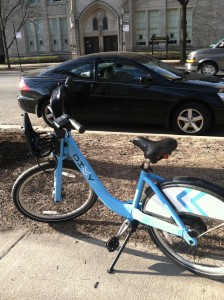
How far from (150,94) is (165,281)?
4.13 metres

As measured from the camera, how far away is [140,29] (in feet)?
114

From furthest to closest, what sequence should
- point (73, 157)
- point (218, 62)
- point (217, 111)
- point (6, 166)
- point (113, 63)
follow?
1. point (218, 62)
2. point (113, 63)
3. point (217, 111)
4. point (6, 166)
5. point (73, 157)

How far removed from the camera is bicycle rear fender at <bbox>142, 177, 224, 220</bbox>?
7.61ft

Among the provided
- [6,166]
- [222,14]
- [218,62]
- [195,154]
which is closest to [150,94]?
[195,154]

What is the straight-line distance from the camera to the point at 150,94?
6184mm

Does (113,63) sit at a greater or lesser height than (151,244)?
greater

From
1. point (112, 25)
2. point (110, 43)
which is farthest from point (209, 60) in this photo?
point (110, 43)

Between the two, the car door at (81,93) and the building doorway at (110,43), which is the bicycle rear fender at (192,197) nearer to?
the car door at (81,93)

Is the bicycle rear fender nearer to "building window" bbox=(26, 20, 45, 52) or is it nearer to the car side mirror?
the car side mirror

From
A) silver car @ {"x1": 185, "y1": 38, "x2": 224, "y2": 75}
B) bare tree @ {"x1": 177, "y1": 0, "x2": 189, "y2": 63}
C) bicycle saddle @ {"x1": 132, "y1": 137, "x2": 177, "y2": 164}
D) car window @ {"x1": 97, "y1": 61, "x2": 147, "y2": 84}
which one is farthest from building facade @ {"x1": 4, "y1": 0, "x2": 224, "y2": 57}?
bicycle saddle @ {"x1": 132, "y1": 137, "x2": 177, "y2": 164}

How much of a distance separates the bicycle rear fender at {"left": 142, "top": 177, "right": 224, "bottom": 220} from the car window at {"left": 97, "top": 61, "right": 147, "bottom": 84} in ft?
13.5

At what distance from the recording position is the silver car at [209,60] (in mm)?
14039

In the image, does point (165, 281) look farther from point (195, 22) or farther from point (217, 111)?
point (195, 22)

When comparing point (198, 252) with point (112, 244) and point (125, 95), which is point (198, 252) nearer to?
point (112, 244)
